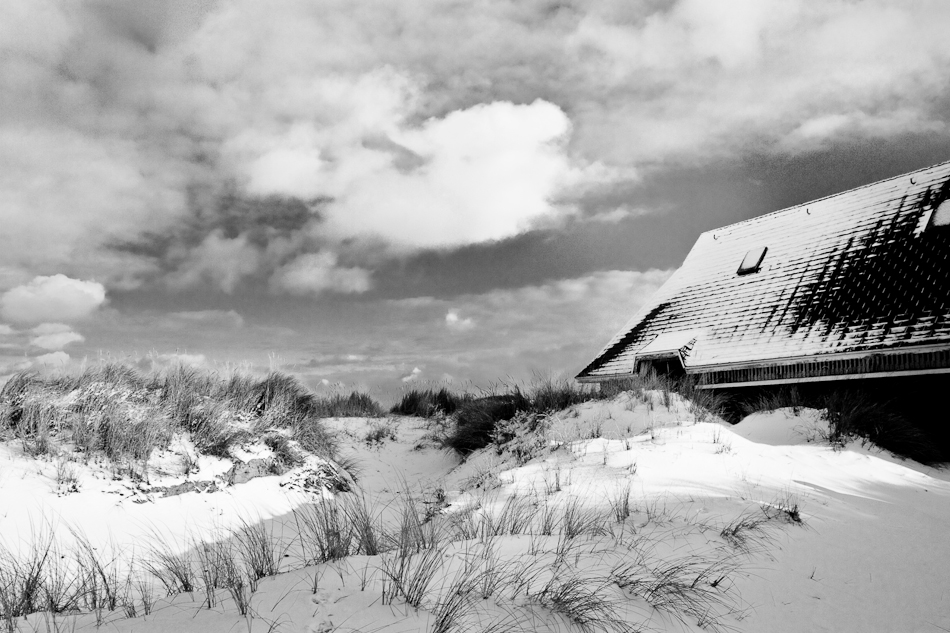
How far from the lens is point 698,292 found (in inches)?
671

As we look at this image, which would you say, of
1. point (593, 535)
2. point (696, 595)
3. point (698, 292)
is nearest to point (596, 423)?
point (593, 535)

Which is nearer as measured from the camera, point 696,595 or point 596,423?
point 696,595

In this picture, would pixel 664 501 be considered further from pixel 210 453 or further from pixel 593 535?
pixel 210 453

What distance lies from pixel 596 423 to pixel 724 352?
5397 mm

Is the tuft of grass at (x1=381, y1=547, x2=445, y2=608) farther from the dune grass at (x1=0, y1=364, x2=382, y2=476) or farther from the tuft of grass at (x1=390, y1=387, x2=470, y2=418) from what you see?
the tuft of grass at (x1=390, y1=387, x2=470, y2=418)

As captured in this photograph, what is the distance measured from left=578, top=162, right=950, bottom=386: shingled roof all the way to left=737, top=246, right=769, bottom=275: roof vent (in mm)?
34

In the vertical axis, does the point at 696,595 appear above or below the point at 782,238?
below

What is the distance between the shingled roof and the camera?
1150 cm

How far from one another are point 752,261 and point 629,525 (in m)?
13.9

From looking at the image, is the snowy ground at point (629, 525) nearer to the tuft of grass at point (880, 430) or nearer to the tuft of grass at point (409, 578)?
the tuft of grass at point (409, 578)

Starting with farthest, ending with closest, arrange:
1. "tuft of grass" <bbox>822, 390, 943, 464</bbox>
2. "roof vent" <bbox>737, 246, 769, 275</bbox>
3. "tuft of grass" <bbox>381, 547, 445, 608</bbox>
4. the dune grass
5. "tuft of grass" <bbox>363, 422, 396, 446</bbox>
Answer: "roof vent" <bbox>737, 246, 769, 275</bbox>, "tuft of grass" <bbox>363, 422, 396, 446</bbox>, "tuft of grass" <bbox>822, 390, 943, 464</bbox>, the dune grass, "tuft of grass" <bbox>381, 547, 445, 608</bbox>

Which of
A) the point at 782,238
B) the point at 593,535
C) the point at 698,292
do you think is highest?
the point at 782,238

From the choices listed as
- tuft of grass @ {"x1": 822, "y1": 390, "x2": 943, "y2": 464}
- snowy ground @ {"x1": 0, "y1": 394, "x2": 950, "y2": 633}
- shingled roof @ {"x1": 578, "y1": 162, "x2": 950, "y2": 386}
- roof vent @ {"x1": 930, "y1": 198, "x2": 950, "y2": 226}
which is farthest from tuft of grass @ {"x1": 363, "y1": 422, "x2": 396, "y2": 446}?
roof vent @ {"x1": 930, "y1": 198, "x2": 950, "y2": 226}

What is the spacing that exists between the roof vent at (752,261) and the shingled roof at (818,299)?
0.11 ft
